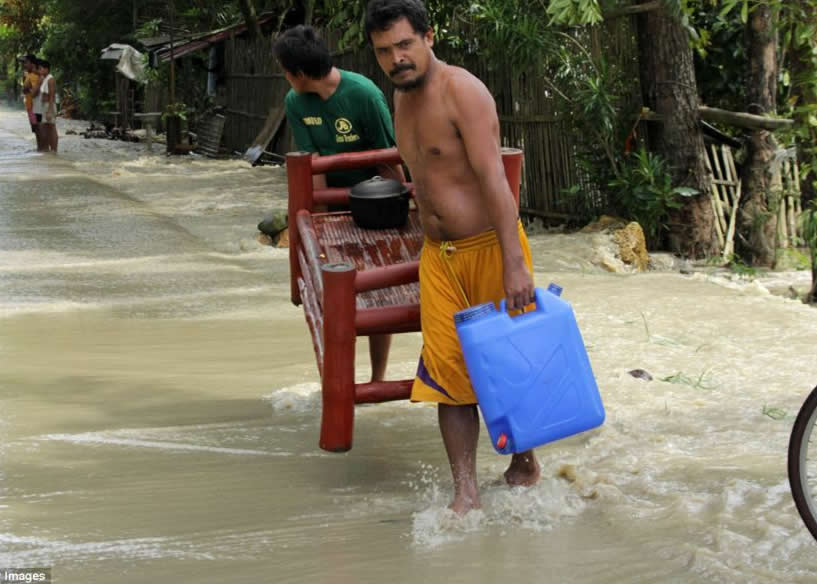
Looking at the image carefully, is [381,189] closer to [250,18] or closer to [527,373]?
[527,373]

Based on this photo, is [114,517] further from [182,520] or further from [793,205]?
[793,205]

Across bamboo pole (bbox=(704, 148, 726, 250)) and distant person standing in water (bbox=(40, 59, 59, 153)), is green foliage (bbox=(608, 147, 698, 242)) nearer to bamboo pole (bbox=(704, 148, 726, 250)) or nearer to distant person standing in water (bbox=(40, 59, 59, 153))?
bamboo pole (bbox=(704, 148, 726, 250))

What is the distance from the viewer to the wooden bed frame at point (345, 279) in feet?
13.3

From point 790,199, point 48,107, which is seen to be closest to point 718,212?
point 790,199

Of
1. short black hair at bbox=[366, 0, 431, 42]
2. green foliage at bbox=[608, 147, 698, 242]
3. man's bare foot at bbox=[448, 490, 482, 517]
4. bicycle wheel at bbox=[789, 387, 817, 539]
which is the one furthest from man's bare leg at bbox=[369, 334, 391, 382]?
green foliage at bbox=[608, 147, 698, 242]

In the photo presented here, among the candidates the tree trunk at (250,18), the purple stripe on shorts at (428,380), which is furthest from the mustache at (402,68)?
the tree trunk at (250,18)

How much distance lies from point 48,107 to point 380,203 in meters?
17.4

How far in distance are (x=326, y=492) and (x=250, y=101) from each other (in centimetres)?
1738

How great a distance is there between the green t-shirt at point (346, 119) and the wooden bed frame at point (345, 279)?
0.28 m

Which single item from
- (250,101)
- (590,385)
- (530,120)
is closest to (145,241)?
(530,120)

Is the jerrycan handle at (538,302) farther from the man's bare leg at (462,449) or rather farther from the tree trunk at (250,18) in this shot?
the tree trunk at (250,18)

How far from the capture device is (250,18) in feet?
66.8

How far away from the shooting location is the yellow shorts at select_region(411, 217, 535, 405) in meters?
3.90

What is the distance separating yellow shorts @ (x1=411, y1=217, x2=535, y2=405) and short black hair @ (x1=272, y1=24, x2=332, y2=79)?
141 centimetres
